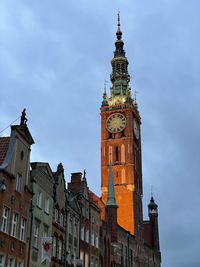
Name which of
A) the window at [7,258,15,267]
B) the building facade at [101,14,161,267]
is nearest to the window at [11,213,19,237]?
the window at [7,258,15,267]

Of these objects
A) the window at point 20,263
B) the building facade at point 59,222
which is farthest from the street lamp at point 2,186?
the building facade at point 59,222

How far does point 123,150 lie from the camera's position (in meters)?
104

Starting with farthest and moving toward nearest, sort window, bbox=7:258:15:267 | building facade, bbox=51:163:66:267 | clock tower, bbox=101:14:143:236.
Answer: clock tower, bbox=101:14:143:236, building facade, bbox=51:163:66:267, window, bbox=7:258:15:267

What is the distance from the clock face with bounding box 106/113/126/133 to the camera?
106812mm

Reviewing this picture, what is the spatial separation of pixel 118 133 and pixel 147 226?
918 inches

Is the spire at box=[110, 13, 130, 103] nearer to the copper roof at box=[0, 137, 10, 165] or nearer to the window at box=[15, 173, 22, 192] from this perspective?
the copper roof at box=[0, 137, 10, 165]

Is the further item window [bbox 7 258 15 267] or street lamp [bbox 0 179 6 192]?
window [bbox 7 258 15 267]

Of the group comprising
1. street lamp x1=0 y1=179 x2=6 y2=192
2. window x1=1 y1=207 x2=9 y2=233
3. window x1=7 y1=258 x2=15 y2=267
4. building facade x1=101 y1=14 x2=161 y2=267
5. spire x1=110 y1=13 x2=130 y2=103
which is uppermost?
spire x1=110 y1=13 x2=130 y2=103

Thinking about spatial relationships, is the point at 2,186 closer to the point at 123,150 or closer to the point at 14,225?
the point at 14,225

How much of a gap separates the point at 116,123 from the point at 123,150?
7.08 m

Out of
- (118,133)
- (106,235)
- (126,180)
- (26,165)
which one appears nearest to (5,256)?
(26,165)

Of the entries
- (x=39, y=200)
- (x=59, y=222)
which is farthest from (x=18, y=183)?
(x=59, y=222)

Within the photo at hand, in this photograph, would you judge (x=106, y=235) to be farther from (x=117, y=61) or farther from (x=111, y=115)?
(x=117, y=61)

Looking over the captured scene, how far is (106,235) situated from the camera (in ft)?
213
